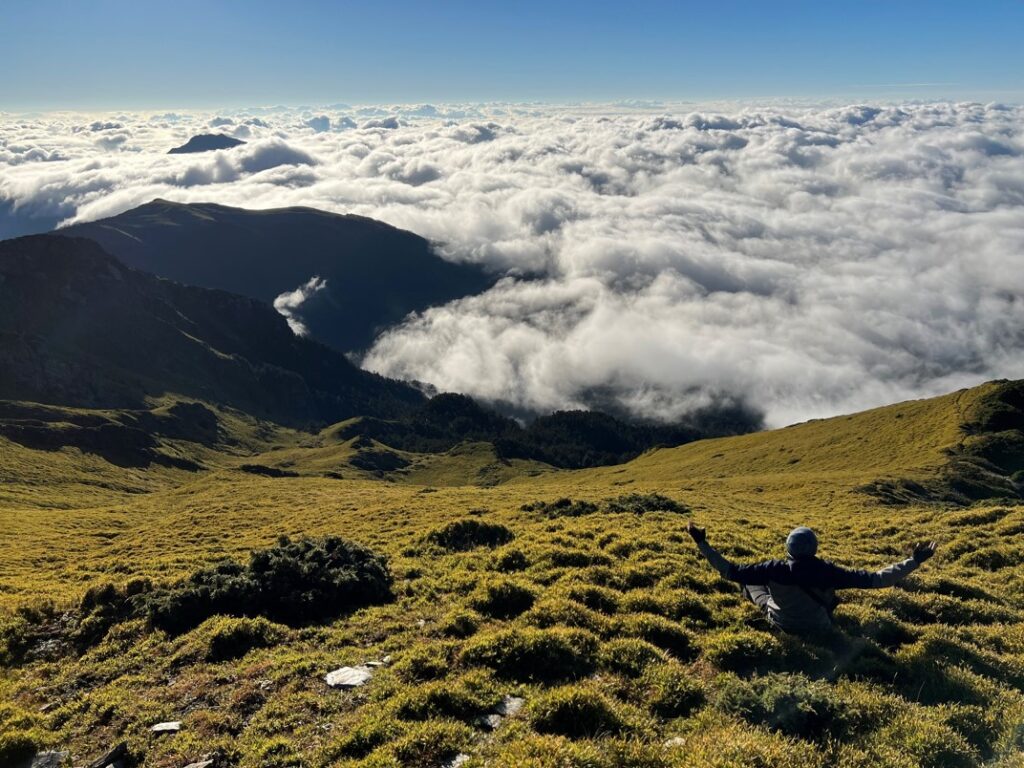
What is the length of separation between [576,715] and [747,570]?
21.1 feet

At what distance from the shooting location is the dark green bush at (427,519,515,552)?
86.9 ft

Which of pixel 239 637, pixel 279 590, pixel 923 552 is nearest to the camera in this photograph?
pixel 923 552

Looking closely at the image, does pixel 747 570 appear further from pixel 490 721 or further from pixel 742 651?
pixel 490 721

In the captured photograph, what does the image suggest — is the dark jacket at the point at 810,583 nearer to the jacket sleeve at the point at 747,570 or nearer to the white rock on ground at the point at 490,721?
the jacket sleeve at the point at 747,570

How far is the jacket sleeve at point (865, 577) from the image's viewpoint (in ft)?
43.3

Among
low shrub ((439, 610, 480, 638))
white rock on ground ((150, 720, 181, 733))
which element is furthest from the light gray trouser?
white rock on ground ((150, 720, 181, 733))

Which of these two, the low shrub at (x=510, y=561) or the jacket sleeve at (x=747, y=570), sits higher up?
the jacket sleeve at (x=747, y=570)

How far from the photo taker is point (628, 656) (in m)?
12.8

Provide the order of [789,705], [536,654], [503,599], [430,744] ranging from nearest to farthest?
[430,744] → [789,705] → [536,654] → [503,599]

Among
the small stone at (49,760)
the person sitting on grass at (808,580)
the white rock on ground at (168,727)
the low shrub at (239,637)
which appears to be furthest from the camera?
the low shrub at (239,637)

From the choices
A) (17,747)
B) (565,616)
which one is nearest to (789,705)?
(565,616)

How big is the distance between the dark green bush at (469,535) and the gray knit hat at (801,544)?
1525 cm

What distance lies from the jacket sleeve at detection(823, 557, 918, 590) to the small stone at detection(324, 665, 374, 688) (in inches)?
442

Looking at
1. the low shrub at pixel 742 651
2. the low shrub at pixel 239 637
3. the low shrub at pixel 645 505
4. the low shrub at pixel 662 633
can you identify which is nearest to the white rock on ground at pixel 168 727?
the low shrub at pixel 239 637
